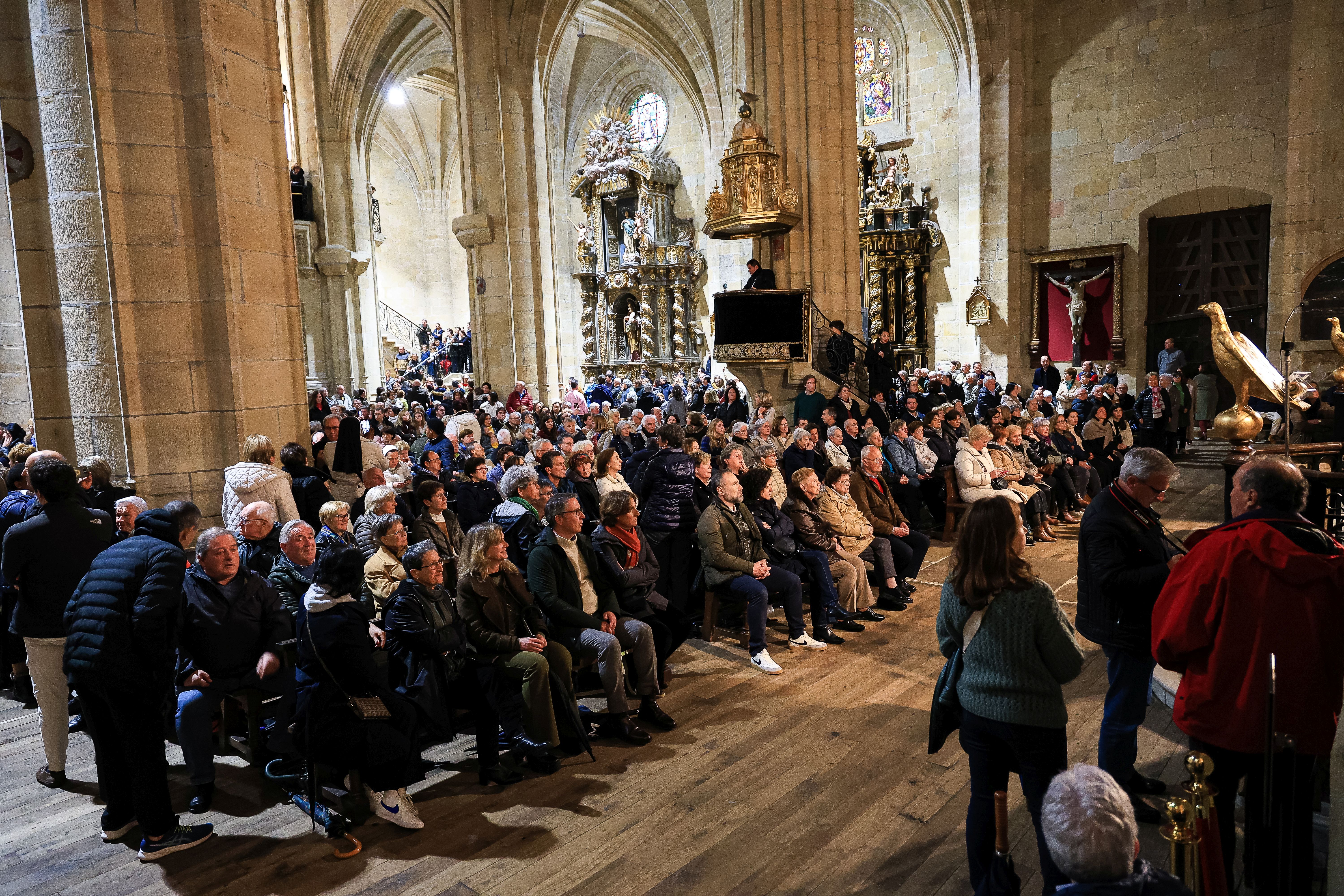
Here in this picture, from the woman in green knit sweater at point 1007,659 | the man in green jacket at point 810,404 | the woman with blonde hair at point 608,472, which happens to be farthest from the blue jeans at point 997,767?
the man in green jacket at point 810,404

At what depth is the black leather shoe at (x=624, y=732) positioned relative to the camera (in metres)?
4.36

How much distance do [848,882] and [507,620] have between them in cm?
195

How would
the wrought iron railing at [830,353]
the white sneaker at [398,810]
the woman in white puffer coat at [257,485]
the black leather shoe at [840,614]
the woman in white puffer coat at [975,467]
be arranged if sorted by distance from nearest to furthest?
the white sneaker at [398,810] < the woman in white puffer coat at [257,485] < the black leather shoe at [840,614] < the woman in white puffer coat at [975,467] < the wrought iron railing at [830,353]

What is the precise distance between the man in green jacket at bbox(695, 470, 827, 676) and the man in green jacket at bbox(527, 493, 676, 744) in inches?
36.1

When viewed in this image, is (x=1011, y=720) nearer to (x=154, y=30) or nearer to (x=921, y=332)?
(x=154, y=30)

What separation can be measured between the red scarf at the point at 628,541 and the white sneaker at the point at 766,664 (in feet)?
3.40

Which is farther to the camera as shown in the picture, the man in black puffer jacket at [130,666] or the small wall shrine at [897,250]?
the small wall shrine at [897,250]

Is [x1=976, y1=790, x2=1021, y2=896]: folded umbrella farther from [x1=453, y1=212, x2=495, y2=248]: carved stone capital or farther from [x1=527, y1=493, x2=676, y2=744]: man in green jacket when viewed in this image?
[x1=453, y1=212, x2=495, y2=248]: carved stone capital

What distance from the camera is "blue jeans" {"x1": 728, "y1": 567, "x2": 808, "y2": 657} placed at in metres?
5.37

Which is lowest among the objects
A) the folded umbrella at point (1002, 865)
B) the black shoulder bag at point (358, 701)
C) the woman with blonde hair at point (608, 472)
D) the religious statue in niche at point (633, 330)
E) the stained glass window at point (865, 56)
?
the folded umbrella at point (1002, 865)

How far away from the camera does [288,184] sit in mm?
6078

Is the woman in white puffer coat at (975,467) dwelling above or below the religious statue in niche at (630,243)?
below

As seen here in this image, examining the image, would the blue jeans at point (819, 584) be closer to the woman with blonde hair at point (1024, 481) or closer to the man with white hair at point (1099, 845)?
the woman with blonde hair at point (1024, 481)

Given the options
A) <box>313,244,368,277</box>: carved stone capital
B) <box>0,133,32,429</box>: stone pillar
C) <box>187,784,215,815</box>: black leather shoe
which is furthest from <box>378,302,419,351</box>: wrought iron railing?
<box>187,784,215,815</box>: black leather shoe
